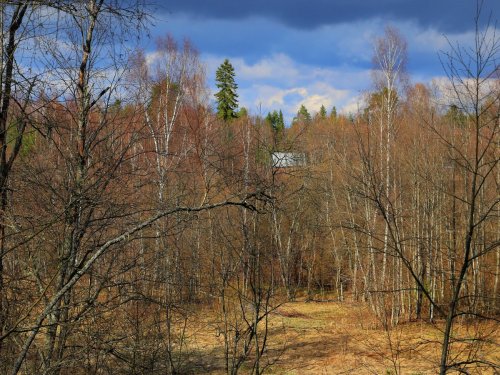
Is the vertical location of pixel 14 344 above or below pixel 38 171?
below

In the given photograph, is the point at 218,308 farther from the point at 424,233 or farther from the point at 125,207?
the point at 424,233

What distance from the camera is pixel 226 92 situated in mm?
35844

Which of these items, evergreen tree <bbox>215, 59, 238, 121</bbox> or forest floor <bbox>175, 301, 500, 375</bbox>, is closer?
forest floor <bbox>175, 301, 500, 375</bbox>

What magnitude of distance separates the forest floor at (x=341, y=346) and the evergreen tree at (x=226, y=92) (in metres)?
22.5

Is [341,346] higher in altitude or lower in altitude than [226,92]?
lower

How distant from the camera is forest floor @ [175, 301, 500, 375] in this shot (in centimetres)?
988

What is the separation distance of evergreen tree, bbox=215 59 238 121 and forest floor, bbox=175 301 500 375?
2245 centimetres

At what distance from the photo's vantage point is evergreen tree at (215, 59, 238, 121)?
115 feet

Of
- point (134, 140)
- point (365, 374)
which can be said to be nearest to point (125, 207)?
point (134, 140)

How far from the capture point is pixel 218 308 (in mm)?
7898

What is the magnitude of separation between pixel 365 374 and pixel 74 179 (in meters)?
8.13

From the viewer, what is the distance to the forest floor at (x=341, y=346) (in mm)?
9883

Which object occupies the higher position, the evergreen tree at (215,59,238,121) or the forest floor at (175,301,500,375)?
the evergreen tree at (215,59,238,121)

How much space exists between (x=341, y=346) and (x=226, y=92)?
27014 millimetres
